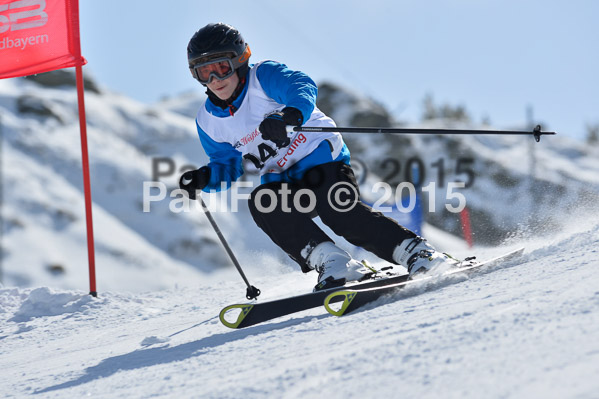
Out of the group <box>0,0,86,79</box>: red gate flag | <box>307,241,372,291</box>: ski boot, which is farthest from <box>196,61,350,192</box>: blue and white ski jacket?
<box>0,0,86,79</box>: red gate flag

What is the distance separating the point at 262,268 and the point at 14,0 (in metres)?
3.22

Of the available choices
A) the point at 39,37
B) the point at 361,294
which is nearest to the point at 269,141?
the point at 361,294

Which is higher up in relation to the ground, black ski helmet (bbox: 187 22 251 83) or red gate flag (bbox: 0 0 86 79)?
red gate flag (bbox: 0 0 86 79)

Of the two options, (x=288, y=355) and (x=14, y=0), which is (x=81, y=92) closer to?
(x=14, y=0)

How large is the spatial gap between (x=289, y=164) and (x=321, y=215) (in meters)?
0.36

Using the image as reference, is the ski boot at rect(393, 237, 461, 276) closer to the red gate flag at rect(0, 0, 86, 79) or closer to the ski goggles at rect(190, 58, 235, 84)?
the ski goggles at rect(190, 58, 235, 84)

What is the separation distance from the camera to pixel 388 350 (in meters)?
1.80

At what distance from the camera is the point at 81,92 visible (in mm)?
5273

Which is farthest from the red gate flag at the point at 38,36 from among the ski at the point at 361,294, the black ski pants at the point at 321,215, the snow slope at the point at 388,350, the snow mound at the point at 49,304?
the ski at the point at 361,294

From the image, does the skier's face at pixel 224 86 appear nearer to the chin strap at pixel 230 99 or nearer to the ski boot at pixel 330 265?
the chin strap at pixel 230 99

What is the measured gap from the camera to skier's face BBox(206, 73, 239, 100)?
324 centimetres

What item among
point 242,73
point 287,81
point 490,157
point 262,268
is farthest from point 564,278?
point 490,157

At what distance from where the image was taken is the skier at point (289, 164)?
3.03 metres

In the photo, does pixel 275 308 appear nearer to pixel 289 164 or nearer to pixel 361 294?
pixel 361 294
